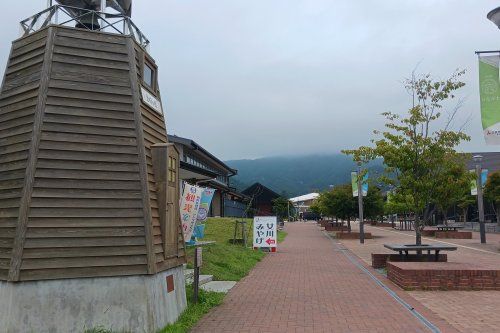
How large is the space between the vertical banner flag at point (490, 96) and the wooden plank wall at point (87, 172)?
7606mm

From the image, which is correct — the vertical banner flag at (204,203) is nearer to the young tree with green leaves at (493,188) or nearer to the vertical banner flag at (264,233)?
the vertical banner flag at (264,233)

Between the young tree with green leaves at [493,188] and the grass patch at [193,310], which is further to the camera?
the young tree with green leaves at [493,188]

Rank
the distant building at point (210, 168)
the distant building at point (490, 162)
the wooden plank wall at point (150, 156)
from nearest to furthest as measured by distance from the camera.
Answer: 1. the wooden plank wall at point (150, 156)
2. the distant building at point (210, 168)
3. the distant building at point (490, 162)

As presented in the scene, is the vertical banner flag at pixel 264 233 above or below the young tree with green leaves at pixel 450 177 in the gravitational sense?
below

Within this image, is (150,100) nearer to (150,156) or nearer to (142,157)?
(150,156)

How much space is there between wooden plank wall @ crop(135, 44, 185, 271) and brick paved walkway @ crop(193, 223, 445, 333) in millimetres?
1174

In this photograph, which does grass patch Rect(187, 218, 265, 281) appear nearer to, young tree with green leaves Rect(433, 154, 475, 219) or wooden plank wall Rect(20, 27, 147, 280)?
young tree with green leaves Rect(433, 154, 475, 219)

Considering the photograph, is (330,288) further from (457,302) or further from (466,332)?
(466,332)

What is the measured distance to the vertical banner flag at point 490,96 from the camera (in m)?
10.8

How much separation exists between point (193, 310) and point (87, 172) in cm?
324

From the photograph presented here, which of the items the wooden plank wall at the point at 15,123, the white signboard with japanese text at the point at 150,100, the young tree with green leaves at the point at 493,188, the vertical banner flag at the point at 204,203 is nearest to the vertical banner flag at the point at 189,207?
the vertical banner flag at the point at 204,203

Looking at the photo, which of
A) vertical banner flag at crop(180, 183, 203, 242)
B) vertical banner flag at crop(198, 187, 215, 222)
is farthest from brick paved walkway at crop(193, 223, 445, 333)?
vertical banner flag at crop(198, 187, 215, 222)

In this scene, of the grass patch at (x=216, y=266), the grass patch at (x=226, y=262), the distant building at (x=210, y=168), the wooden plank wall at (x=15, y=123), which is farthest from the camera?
the distant building at (x=210, y=168)

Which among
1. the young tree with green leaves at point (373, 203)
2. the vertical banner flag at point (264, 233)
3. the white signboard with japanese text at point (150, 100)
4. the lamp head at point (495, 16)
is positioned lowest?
A: the vertical banner flag at point (264, 233)
